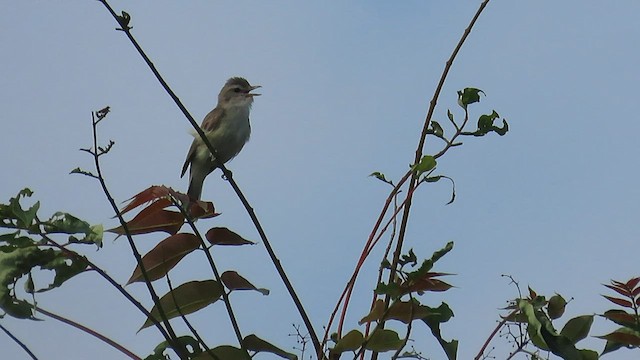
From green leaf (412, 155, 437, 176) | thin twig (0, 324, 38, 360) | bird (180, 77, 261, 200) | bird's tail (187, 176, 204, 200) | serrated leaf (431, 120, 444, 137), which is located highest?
bird (180, 77, 261, 200)

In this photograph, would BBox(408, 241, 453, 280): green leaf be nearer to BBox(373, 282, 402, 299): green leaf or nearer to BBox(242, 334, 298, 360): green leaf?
BBox(373, 282, 402, 299): green leaf

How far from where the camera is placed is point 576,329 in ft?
6.46

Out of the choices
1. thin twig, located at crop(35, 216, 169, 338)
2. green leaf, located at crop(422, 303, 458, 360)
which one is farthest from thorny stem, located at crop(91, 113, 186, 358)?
green leaf, located at crop(422, 303, 458, 360)

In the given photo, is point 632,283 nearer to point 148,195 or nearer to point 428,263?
point 428,263

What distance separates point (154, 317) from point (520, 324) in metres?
0.89

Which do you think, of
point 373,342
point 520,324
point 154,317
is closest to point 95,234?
point 154,317

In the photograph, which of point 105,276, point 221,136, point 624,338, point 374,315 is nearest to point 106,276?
point 105,276

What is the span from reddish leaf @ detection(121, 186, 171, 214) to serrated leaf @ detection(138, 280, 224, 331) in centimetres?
24

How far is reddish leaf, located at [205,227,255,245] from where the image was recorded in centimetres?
207

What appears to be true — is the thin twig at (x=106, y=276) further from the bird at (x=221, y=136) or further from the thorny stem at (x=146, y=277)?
the bird at (x=221, y=136)

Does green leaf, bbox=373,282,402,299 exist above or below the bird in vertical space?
below

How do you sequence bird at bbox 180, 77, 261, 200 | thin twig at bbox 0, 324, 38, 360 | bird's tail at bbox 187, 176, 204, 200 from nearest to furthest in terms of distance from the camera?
thin twig at bbox 0, 324, 38, 360 < bird at bbox 180, 77, 261, 200 < bird's tail at bbox 187, 176, 204, 200

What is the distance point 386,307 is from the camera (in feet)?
6.48

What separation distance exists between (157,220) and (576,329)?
1044mm
